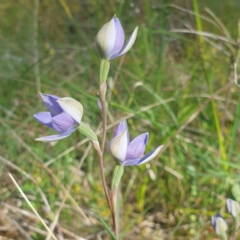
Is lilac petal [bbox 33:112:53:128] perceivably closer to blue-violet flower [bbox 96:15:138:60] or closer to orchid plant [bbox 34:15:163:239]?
orchid plant [bbox 34:15:163:239]

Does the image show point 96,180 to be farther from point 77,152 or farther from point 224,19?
point 224,19

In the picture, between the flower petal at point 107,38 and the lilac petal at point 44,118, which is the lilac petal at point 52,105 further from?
the flower petal at point 107,38

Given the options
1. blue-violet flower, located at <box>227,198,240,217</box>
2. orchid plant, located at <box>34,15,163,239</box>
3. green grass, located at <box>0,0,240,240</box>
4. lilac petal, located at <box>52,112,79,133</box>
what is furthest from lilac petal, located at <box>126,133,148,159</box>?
green grass, located at <box>0,0,240,240</box>

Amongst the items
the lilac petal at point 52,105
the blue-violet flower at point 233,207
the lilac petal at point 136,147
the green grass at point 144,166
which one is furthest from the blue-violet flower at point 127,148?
the green grass at point 144,166

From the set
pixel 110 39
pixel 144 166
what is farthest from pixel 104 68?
pixel 144 166

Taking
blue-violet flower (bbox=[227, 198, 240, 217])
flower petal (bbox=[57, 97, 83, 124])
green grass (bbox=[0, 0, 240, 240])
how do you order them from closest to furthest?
1. flower petal (bbox=[57, 97, 83, 124])
2. blue-violet flower (bbox=[227, 198, 240, 217])
3. green grass (bbox=[0, 0, 240, 240])

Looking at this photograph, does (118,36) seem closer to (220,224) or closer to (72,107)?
(72,107)

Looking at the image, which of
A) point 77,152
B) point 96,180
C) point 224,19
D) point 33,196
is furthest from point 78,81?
point 224,19
